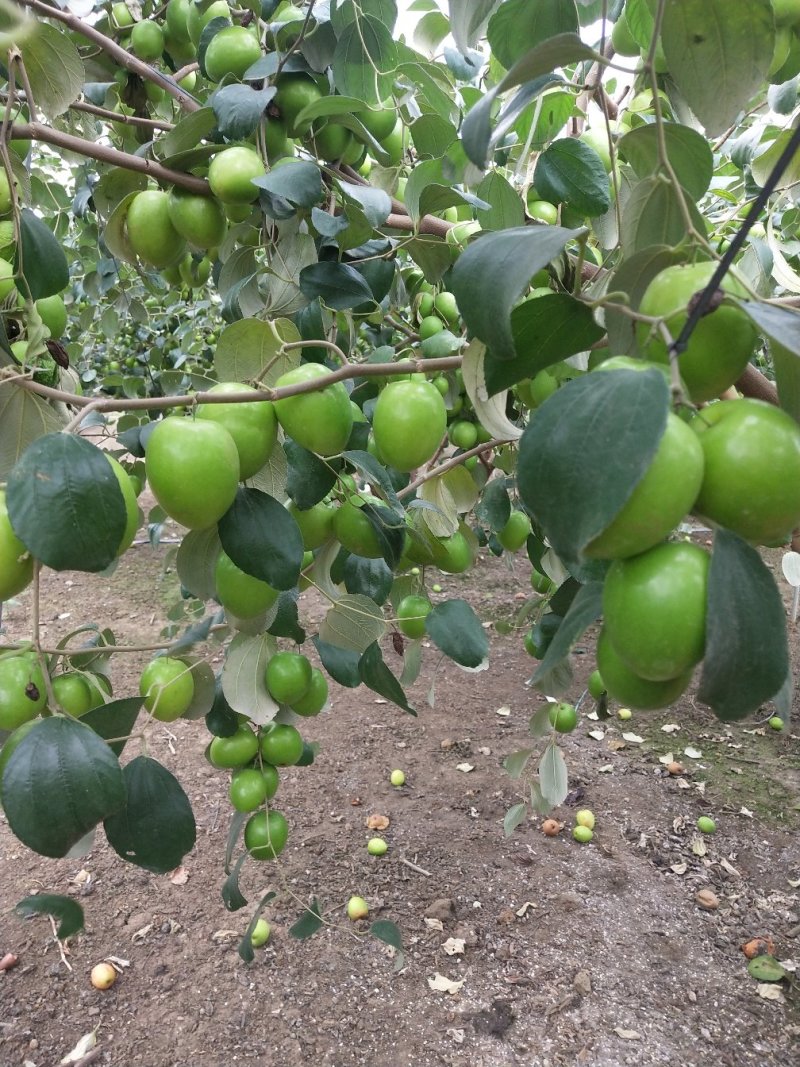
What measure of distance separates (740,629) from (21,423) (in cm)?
75

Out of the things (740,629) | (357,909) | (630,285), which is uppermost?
(630,285)

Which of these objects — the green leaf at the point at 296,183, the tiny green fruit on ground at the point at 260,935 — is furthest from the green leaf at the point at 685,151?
the tiny green fruit on ground at the point at 260,935

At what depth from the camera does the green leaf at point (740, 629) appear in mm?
402

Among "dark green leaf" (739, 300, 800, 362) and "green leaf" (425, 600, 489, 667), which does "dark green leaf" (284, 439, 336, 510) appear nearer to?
"green leaf" (425, 600, 489, 667)

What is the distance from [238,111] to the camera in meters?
0.95

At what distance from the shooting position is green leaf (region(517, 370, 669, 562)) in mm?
375

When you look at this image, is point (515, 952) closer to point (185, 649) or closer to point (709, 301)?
point (185, 649)

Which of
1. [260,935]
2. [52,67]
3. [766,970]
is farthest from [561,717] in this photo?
[52,67]

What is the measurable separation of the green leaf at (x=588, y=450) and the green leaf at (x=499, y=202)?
2.28 feet

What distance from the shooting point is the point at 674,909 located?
2342 millimetres

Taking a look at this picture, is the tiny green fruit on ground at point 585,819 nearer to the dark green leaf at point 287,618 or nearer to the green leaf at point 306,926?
the green leaf at point 306,926

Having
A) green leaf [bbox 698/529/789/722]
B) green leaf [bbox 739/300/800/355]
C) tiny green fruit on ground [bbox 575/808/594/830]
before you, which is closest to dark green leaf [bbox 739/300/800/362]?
green leaf [bbox 739/300/800/355]

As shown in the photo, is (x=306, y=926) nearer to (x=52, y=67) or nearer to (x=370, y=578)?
(x=370, y=578)

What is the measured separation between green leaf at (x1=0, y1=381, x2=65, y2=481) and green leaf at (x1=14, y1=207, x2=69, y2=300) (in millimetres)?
203
